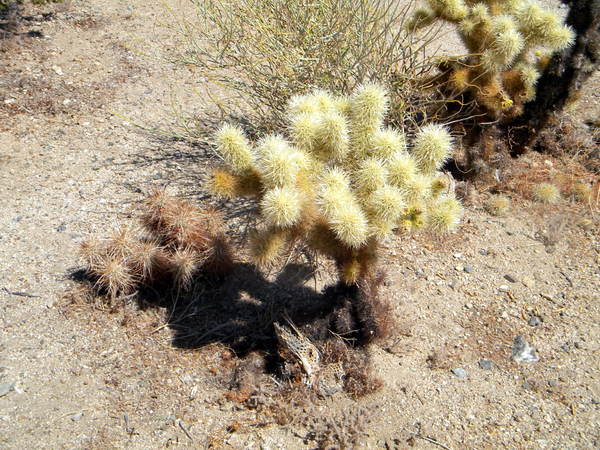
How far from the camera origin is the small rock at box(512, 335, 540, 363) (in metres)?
3.19

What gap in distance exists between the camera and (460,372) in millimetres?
3092

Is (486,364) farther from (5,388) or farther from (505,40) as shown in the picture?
(5,388)

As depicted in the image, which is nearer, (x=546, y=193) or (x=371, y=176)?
(x=371, y=176)

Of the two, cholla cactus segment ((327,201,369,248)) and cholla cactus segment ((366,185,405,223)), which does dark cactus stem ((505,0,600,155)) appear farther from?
cholla cactus segment ((327,201,369,248))

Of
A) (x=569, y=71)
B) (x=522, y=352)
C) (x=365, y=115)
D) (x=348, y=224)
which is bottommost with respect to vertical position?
(x=522, y=352)

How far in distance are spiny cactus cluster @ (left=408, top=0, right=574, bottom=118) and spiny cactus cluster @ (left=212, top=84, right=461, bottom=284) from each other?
1.64 meters

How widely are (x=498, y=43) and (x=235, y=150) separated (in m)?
2.26

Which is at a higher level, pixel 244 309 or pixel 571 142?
pixel 571 142

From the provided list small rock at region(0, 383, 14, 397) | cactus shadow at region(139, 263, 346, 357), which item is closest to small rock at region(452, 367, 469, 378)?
cactus shadow at region(139, 263, 346, 357)

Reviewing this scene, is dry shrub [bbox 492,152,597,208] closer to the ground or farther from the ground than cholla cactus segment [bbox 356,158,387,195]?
closer to the ground

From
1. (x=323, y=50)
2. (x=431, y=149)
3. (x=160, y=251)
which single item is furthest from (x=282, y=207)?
(x=323, y=50)

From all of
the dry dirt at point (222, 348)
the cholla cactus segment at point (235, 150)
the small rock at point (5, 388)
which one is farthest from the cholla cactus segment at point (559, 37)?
the small rock at point (5, 388)

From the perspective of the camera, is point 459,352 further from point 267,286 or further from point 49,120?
point 49,120

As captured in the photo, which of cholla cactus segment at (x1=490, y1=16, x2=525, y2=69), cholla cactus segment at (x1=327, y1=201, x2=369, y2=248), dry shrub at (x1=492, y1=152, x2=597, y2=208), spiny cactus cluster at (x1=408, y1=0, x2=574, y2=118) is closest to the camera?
cholla cactus segment at (x1=327, y1=201, x2=369, y2=248)
